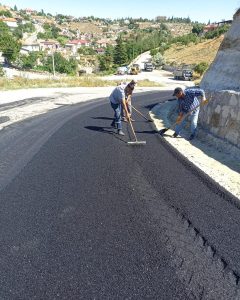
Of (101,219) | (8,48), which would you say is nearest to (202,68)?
(101,219)

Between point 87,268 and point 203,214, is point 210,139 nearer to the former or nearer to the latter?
point 203,214

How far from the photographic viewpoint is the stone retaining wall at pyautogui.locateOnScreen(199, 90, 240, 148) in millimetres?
7598

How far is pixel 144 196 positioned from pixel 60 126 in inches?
255

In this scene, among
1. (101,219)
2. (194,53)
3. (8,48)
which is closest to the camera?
(101,219)

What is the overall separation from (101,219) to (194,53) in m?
77.9

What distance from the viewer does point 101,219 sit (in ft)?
14.6

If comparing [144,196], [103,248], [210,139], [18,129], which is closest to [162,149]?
[210,139]

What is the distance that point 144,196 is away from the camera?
17.0 feet

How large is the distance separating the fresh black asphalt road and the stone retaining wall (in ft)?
5.22

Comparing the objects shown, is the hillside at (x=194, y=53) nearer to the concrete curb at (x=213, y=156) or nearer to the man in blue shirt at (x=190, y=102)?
the man in blue shirt at (x=190, y=102)

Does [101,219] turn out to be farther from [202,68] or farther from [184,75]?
[202,68]

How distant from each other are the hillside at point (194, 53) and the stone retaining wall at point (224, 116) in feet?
191

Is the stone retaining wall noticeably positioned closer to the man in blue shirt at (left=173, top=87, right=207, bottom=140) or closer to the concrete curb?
the concrete curb

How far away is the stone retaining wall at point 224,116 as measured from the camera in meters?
7.60
